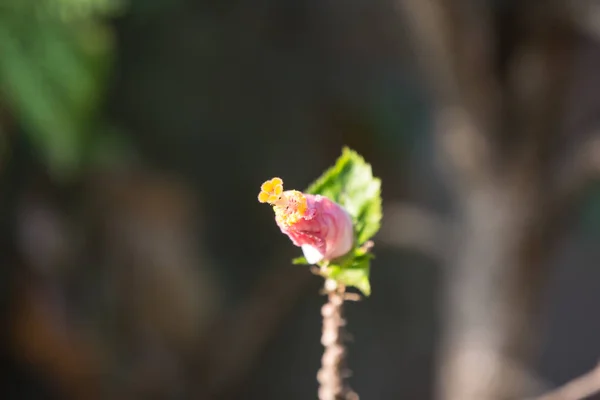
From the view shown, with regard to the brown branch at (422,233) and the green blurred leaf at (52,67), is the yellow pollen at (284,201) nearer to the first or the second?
the green blurred leaf at (52,67)

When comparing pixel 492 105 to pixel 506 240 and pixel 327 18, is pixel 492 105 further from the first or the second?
pixel 327 18

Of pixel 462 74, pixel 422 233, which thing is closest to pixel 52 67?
pixel 462 74

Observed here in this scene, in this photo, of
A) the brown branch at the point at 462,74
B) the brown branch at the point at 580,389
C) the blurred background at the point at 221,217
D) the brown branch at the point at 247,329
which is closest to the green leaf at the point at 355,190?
the brown branch at the point at 580,389

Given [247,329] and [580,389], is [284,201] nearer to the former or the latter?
[580,389]

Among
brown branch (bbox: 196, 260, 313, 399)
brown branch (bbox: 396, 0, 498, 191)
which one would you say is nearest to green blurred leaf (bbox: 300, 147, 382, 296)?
brown branch (bbox: 396, 0, 498, 191)

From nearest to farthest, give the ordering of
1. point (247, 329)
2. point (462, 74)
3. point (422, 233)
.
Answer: point (462, 74)
point (422, 233)
point (247, 329)

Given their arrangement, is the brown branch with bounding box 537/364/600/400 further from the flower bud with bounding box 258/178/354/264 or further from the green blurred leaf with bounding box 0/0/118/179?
the green blurred leaf with bounding box 0/0/118/179
